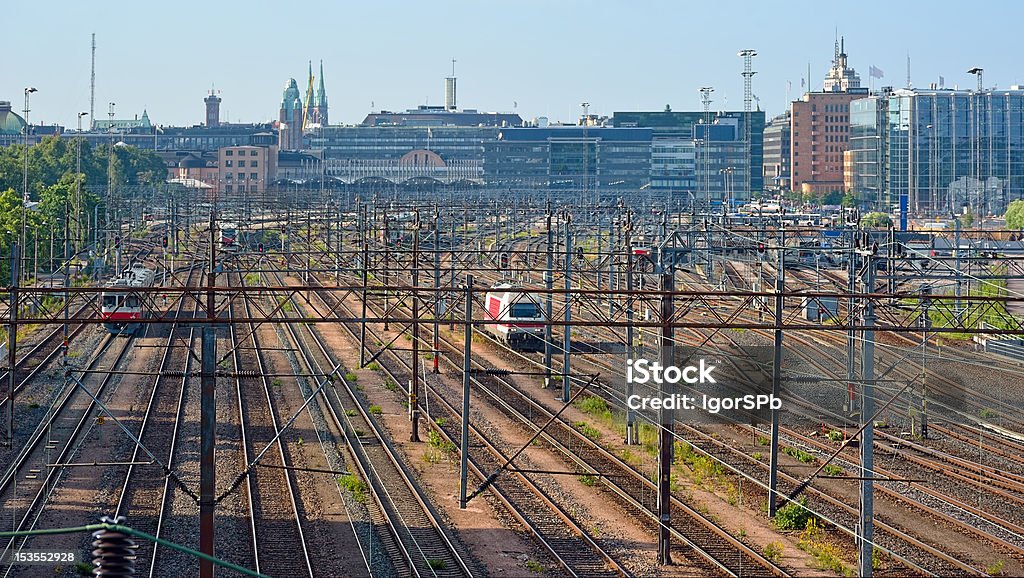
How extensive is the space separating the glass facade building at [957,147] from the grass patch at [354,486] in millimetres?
78796

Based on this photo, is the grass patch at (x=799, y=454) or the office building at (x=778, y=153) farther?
the office building at (x=778, y=153)

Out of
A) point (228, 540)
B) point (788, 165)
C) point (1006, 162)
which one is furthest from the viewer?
point (788, 165)

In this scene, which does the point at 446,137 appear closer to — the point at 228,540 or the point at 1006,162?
the point at 1006,162

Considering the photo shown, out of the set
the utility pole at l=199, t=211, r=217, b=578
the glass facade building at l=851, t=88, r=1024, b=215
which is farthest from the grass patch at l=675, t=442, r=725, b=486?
the glass facade building at l=851, t=88, r=1024, b=215

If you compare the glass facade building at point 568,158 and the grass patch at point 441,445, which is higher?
the glass facade building at point 568,158

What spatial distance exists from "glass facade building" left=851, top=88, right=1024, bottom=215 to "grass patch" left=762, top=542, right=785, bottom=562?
79711 mm

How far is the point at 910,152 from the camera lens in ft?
305

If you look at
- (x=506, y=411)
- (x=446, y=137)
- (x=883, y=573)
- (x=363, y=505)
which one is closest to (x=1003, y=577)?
(x=883, y=573)

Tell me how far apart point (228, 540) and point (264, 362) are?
16723 mm

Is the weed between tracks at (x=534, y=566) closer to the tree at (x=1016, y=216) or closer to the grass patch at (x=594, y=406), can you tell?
the grass patch at (x=594, y=406)

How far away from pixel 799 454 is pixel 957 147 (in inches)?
3063

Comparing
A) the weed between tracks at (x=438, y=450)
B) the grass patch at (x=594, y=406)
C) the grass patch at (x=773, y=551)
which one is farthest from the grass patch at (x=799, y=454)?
the weed between tracks at (x=438, y=450)

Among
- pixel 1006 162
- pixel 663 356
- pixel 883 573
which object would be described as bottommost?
pixel 883 573

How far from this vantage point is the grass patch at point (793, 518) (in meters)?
16.4
